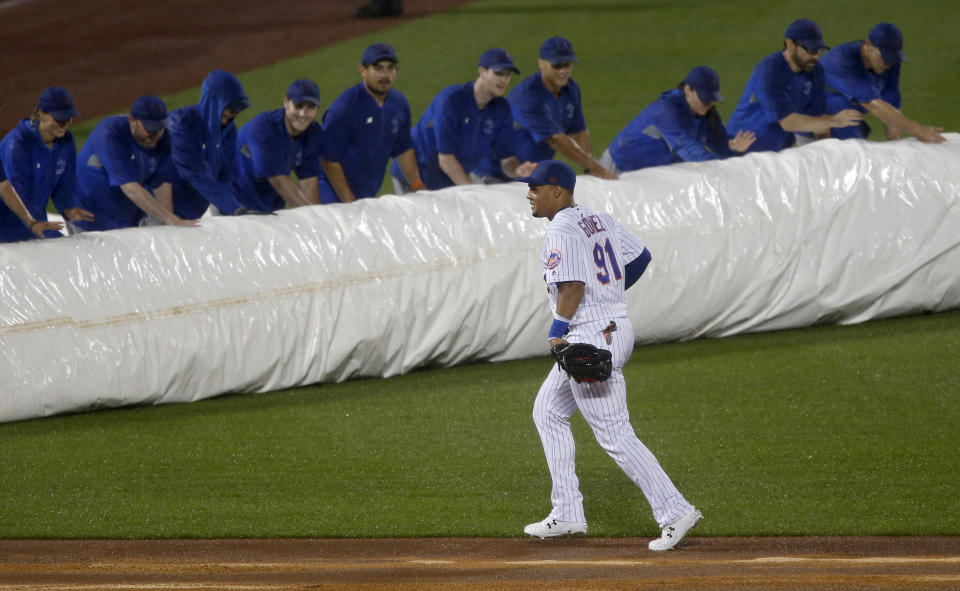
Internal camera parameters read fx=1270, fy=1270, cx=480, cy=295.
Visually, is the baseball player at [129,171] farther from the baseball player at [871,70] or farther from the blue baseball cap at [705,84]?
the baseball player at [871,70]

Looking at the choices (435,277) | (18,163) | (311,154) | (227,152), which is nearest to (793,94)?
(435,277)

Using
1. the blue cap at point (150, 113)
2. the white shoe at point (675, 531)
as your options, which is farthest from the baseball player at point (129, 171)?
the white shoe at point (675, 531)

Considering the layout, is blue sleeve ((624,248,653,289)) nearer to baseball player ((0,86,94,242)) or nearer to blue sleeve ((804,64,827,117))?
baseball player ((0,86,94,242))

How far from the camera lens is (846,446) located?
6875 mm

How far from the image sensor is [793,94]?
1019cm

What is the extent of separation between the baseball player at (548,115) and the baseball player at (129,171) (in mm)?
2536

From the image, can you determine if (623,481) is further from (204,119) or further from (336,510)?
(204,119)

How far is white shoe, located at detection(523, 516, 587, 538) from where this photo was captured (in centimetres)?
570

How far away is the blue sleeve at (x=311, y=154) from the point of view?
9273 millimetres

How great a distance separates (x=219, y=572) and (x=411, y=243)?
3.71 meters

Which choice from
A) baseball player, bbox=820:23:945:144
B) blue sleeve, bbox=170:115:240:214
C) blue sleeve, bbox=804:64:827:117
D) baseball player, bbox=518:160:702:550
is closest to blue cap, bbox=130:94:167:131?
blue sleeve, bbox=170:115:240:214

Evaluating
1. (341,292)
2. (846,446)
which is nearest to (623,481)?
(846,446)

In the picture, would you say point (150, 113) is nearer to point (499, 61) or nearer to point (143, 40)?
point (499, 61)

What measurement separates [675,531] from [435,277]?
3.64 meters
